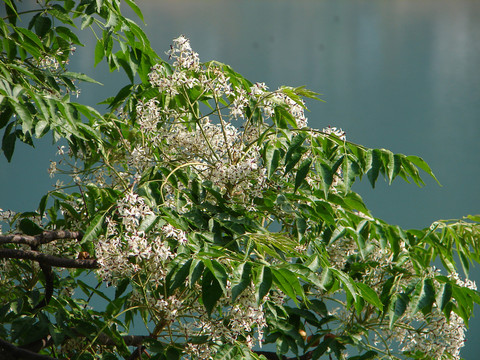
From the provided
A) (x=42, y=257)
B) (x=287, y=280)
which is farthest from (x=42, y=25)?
(x=287, y=280)

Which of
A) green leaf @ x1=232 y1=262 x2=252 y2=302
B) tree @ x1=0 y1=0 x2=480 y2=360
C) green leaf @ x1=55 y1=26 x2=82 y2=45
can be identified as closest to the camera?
green leaf @ x1=232 y1=262 x2=252 y2=302

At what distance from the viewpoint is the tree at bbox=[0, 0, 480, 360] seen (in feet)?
4.30

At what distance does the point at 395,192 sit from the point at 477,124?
697 mm

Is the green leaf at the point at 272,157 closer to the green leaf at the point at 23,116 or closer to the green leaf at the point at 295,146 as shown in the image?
the green leaf at the point at 295,146

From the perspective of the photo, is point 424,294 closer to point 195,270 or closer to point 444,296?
point 444,296

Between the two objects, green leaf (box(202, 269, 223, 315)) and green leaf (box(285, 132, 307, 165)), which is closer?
green leaf (box(202, 269, 223, 315))

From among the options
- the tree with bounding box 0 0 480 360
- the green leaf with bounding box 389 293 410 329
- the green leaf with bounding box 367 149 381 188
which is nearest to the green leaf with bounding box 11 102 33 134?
the tree with bounding box 0 0 480 360

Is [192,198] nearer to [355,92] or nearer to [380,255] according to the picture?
Answer: [380,255]

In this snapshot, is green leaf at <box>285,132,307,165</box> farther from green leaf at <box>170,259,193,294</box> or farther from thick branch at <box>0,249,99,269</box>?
thick branch at <box>0,249,99,269</box>

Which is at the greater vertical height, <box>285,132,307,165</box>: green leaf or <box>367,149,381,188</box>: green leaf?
<box>367,149,381,188</box>: green leaf

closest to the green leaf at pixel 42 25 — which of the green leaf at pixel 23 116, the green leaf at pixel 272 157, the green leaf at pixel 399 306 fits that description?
the green leaf at pixel 23 116

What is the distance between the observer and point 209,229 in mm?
1421

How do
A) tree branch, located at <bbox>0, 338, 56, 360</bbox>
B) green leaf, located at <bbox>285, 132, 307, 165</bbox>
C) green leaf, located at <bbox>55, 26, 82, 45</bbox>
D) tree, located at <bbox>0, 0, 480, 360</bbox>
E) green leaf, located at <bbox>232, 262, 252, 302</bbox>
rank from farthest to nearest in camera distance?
1. green leaf, located at <bbox>55, 26, 82, 45</bbox>
2. tree branch, located at <bbox>0, 338, 56, 360</bbox>
3. green leaf, located at <bbox>285, 132, 307, 165</bbox>
4. tree, located at <bbox>0, 0, 480, 360</bbox>
5. green leaf, located at <bbox>232, 262, 252, 302</bbox>

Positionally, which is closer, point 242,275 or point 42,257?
point 242,275
